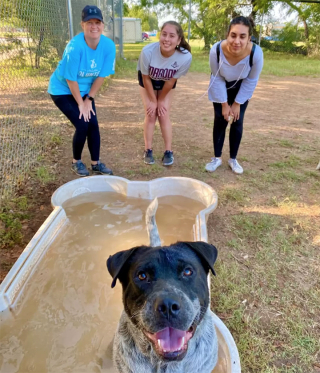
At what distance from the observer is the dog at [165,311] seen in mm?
1810

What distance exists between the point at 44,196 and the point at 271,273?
3277mm

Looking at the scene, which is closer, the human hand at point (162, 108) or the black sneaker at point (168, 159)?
the human hand at point (162, 108)

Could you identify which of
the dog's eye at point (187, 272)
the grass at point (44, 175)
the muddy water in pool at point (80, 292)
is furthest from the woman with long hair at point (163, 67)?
the dog's eye at point (187, 272)

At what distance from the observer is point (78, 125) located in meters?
4.68

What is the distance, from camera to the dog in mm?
1810

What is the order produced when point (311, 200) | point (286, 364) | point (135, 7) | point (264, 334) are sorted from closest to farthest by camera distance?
point (286, 364) → point (264, 334) → point (311, 200) → point (135, 7)

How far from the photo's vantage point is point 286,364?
2479mm

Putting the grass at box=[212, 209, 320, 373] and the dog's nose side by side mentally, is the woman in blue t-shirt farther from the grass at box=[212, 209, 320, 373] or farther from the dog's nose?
the dog's nose

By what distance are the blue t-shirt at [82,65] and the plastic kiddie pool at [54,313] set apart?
1.83 metres

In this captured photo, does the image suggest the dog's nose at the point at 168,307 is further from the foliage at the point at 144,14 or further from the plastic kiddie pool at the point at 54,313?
the foliage at the point at 144,14

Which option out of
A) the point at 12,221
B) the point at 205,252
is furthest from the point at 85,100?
the point at 205,252

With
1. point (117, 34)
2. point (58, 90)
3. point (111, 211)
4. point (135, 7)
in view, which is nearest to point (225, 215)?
point (111, 211)

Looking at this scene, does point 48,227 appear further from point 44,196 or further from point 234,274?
point 234,274

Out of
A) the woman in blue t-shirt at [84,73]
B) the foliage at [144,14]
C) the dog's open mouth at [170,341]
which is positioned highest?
the foliage at [144,14]
